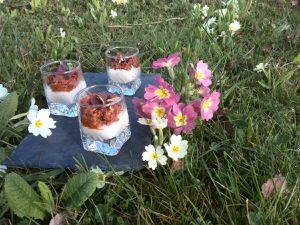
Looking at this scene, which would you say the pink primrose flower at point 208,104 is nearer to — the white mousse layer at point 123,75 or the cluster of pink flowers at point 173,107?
the cluster of pink flowers at point 173,107

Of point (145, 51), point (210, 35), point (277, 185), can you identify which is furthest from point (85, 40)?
point (277, 185)

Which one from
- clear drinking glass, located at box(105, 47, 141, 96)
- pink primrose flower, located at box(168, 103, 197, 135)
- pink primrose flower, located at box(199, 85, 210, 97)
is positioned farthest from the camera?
clear drinking glass, located at box(105, 47, 141, 96)

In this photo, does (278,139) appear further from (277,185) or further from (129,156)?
(129,156)

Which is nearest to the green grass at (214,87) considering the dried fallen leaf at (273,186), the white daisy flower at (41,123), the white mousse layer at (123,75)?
the dried fallen leaf at (273,186)

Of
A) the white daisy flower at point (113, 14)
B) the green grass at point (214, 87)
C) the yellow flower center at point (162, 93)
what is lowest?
the white daisy flower at point (113, 14)

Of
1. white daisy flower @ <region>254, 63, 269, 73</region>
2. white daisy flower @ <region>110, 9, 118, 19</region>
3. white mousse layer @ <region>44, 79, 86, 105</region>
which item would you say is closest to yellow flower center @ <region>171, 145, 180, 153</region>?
white mousse layer @ <region>44, 79, 86, 105</region>

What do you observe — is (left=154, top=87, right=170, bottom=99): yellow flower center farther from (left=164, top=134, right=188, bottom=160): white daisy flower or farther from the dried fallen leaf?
the dried fallen leaf
